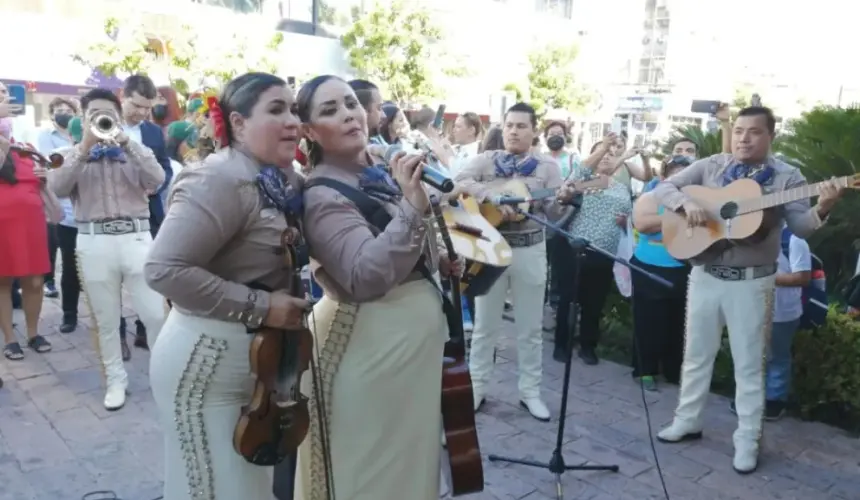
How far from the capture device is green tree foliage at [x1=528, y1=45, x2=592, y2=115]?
89.2ft

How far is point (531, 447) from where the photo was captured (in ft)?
14.0

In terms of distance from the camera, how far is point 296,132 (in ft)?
7.38

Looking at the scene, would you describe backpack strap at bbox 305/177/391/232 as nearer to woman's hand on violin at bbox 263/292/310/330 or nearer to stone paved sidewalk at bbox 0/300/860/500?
woman's hand on violin at bbox 263/292/310/330

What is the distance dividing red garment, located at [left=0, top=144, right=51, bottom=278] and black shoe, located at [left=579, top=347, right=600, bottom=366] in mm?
4480

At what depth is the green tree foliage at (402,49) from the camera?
2155 centimetres

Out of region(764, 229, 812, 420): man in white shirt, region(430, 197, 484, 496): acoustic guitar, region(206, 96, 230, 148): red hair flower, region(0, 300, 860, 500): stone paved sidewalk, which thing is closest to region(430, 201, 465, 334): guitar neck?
region(430, 197, 484, 496): acoustic guitar

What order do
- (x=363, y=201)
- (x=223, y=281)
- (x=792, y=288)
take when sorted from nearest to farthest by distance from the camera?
1. (x=223, y=281)
2. (x=363, y=201)
3. (x=792, y=288)

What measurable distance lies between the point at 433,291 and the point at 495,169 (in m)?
2.45

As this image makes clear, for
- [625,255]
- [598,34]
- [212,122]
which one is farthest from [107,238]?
[598,34]

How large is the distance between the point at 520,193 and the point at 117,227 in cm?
262

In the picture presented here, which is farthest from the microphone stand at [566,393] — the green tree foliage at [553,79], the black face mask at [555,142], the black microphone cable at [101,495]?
the green tree foliage at [553,79]

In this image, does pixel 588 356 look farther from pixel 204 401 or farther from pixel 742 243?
pixel 204 401

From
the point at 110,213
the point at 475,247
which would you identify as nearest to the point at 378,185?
the point at 475,247

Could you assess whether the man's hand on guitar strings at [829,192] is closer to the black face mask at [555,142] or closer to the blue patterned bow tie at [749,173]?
the blue patterned bow tie at [749,173]
